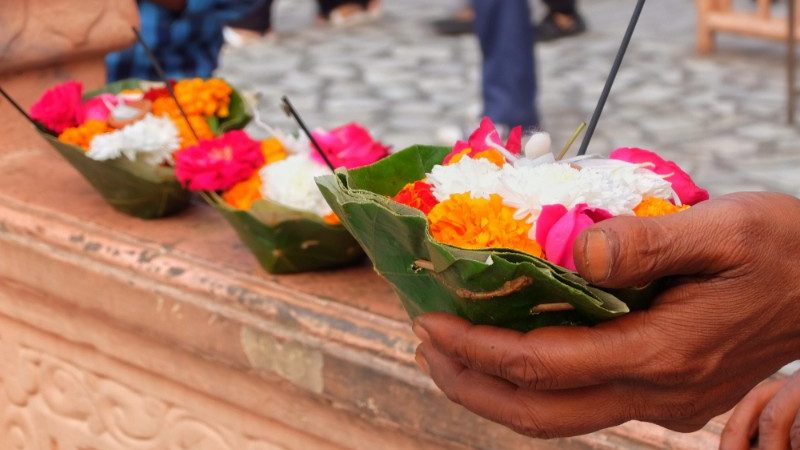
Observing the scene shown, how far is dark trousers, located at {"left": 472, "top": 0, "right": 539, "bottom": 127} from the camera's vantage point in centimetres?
491

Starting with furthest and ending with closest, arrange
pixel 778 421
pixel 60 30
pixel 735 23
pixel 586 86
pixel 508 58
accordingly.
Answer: pixel 735 23, pixel 586 86, pixel 508 58, pixel 60 30, pixel 778 421

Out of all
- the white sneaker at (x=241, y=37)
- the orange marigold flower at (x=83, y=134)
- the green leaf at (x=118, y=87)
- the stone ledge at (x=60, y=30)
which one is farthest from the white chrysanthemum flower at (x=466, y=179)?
the white sneaker at (x=241, y=37)

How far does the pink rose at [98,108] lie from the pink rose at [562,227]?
3.88 feet

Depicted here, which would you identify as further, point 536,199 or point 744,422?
point 744,422

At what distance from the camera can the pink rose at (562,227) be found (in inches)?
40.8

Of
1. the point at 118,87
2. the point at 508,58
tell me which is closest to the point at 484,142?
the point at 118,87

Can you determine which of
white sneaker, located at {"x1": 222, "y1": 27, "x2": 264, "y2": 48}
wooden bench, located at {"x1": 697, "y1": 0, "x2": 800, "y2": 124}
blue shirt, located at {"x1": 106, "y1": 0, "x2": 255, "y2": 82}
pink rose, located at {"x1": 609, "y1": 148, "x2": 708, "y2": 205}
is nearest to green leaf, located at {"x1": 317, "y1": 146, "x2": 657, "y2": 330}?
pink rose, located at {"x1": 609, "y1": 148, "x2": 708, "y2": 205}

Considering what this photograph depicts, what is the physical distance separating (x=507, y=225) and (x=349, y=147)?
29.0 inches

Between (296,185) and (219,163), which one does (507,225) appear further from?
(219,163)

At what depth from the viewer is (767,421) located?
1.33 meters

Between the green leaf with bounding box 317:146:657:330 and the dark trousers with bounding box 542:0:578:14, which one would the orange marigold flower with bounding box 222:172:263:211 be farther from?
the dark trousers with bounding box 542:0:578:14

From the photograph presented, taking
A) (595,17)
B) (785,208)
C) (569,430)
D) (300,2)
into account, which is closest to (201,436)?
(569,430)

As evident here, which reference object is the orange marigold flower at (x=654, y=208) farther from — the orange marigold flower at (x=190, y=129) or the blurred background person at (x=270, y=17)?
the blurred background person at (x=270, y=17)

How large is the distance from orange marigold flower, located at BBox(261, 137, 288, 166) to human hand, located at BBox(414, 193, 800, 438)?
771 mm
